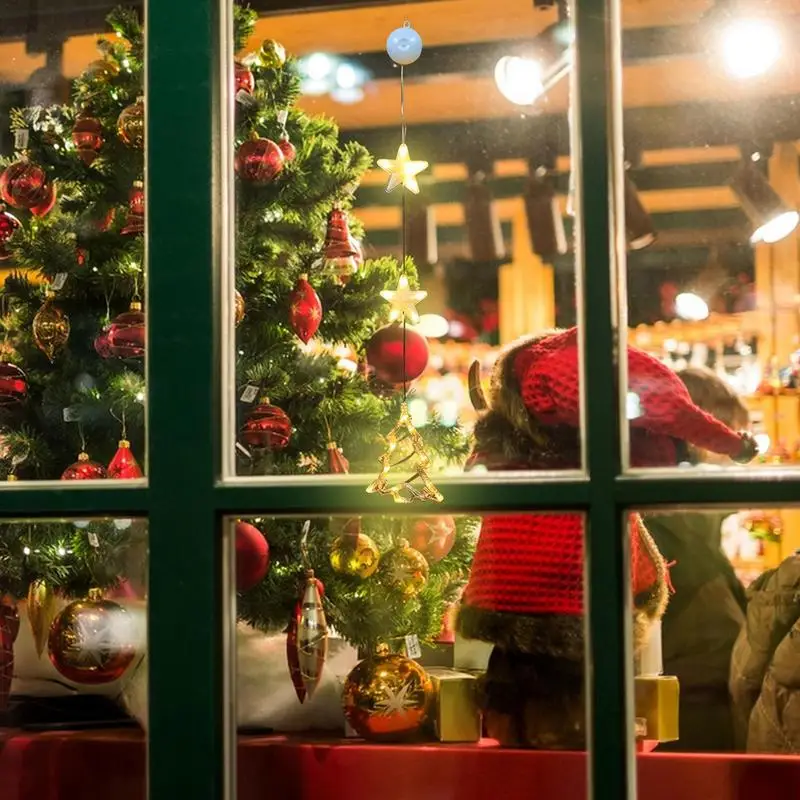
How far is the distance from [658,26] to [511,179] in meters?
0.63

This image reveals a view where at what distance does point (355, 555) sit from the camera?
153 centimetres

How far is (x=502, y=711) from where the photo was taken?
57.0 inches

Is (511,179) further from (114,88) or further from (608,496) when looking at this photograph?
(608,496)

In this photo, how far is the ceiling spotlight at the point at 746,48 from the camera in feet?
5.53

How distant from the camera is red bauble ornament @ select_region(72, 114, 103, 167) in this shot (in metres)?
1.59

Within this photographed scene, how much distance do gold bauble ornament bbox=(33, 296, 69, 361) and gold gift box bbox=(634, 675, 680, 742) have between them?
89 cm

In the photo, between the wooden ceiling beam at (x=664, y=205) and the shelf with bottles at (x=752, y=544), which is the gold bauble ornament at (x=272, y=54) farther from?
the shelf with bottles at (x=752, y=544)

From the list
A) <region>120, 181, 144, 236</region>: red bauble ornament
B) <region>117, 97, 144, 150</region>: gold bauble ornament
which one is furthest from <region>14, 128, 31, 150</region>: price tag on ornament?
<region>120, 181, 144, 236</region>: red bauble ornament

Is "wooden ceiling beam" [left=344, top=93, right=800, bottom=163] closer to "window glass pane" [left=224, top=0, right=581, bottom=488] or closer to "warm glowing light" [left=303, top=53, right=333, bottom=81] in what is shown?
"window glass pane" [left=224, top=0, right=581, bottom=488]

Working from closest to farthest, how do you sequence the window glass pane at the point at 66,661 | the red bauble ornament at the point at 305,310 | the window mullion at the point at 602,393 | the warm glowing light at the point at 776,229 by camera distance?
the window mullion at the point at 602,393 < the window glass pane at the point at 66,661 < the red bauble ornament at the point at 305,310 < the warm glowing light at the point at 776,229

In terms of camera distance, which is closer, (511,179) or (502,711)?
(502,711)

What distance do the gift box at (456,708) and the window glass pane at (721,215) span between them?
0.48 meters

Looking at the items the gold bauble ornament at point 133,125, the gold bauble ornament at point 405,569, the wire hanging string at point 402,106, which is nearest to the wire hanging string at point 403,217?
the wire hanging string at point 402,106

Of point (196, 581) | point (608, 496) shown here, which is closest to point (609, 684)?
point (608, 496)
